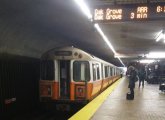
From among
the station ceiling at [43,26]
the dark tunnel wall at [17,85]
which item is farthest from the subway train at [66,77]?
the station ceiling at [43,26]

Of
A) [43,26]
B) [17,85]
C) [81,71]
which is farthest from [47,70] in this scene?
[43,26]

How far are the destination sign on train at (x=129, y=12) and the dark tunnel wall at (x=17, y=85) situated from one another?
4.26 metres

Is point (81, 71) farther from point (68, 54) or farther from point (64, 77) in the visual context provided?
point (68, 54)

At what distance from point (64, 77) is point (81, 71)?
720 millimetres

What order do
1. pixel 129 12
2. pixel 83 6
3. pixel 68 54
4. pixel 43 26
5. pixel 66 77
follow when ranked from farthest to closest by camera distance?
1. pixel 43 26
2. pixel 66 77
3. pixel 68 54
4. pixel 129 12
5. pixel 83 6

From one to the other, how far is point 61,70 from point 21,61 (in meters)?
2.13

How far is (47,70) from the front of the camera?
12750 mm

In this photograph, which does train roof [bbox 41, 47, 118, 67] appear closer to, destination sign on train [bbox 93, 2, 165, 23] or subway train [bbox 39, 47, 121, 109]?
subway train [bbox 39, 47, 121, 109]

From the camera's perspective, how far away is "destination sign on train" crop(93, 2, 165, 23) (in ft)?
30.2

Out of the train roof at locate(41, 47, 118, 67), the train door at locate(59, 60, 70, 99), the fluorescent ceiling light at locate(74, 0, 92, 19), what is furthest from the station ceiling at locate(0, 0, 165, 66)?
the train door at locate(59, 60, 70, 99)

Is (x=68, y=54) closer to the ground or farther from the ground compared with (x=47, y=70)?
farther from the ground

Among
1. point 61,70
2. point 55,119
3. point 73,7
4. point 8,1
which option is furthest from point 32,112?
point 8,1

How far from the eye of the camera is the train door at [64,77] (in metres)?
12.7

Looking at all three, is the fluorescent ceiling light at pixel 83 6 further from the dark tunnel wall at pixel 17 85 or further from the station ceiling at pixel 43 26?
the dark tunnel wall at pixel 17 85
